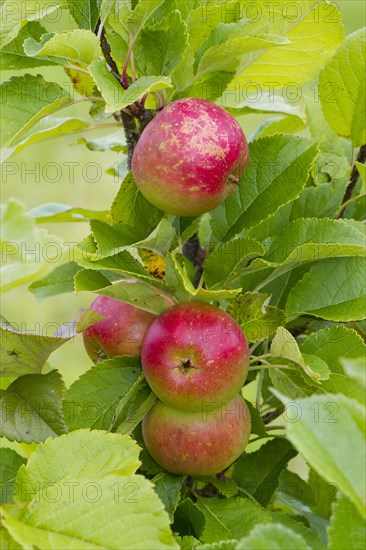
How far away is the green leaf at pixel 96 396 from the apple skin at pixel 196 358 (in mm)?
62

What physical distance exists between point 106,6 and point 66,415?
45 cm

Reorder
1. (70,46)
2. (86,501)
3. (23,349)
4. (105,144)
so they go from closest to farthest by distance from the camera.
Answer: (86,501) < (70,46) < (23,349) < (105,144)

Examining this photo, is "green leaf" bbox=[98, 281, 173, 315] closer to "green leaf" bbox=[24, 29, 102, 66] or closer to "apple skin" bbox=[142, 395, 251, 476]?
"apple skin" bbox=[142, 395, 251, 476]

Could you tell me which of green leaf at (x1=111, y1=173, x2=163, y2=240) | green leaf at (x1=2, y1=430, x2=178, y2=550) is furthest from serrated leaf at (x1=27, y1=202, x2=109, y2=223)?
green leaf at (x1=2, y1=430, x2=178, y2=550)

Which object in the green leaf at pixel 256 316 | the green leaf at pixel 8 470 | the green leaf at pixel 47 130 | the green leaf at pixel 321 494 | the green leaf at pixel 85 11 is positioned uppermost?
the green leaf at pixel 85 11

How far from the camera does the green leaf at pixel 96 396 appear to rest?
904 millimetres

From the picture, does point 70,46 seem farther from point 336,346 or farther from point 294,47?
point 336,346

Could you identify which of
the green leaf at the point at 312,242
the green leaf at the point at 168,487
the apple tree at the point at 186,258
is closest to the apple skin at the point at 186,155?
the apple tree at the point at 186,258

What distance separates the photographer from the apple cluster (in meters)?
0.85

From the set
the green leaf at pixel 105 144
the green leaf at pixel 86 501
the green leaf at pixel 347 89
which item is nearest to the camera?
the green leaf at pixel 86 501

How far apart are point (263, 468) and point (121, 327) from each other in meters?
0.31

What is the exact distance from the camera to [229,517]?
0.93 metres

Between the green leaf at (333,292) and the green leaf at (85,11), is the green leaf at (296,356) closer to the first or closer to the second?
the green leaf at (333,292)

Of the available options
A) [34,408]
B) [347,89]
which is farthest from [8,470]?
[347,89]
